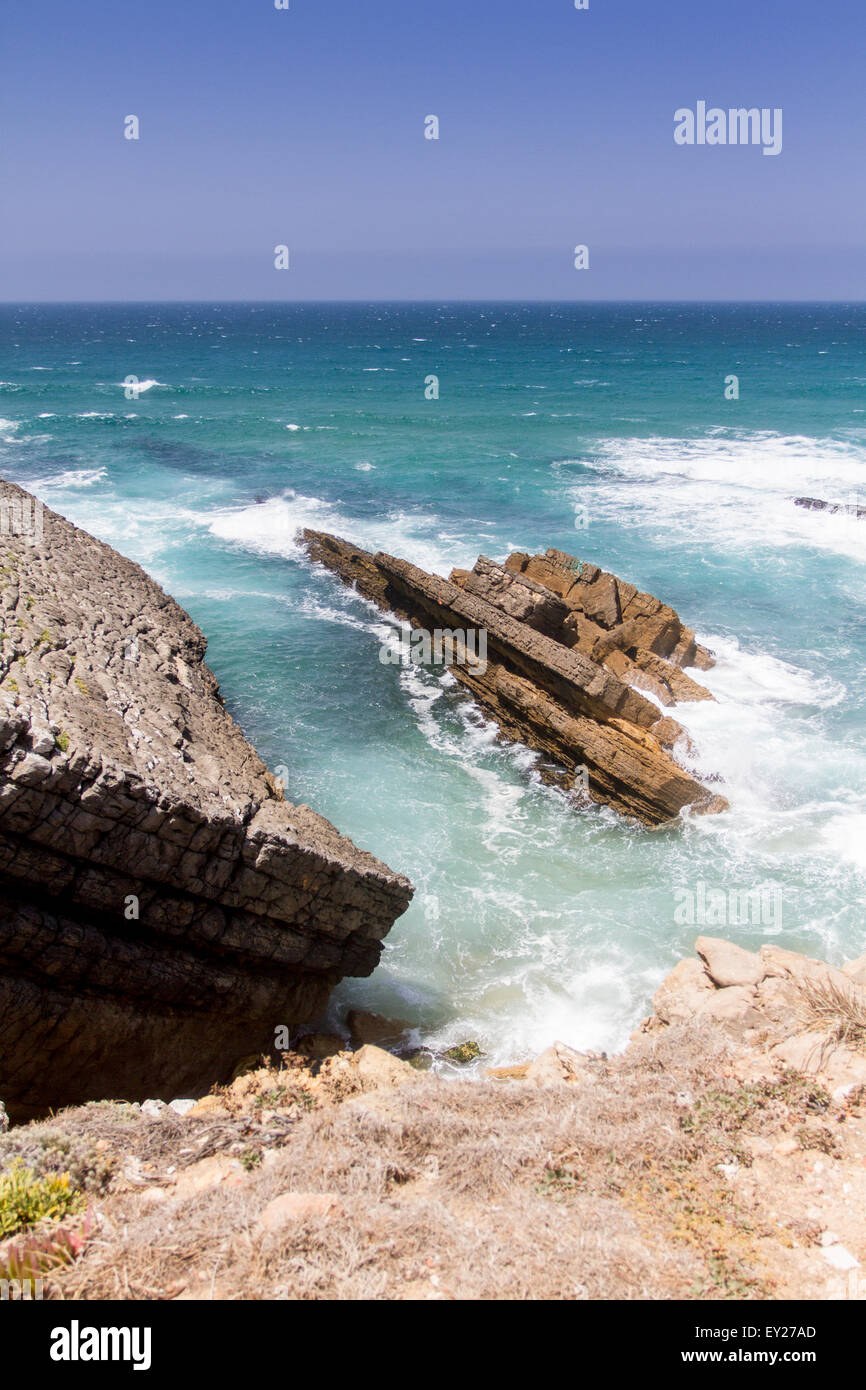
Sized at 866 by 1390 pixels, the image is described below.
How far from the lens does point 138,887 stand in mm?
11156

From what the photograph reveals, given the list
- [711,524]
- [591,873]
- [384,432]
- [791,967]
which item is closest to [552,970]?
[591,873]

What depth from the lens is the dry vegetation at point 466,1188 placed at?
6.43 meters

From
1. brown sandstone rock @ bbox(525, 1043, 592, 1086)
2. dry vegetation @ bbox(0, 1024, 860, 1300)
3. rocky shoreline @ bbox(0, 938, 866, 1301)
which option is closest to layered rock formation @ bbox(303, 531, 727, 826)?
brown sandstone rock @ bbox(525, 1043, 592, 1086)

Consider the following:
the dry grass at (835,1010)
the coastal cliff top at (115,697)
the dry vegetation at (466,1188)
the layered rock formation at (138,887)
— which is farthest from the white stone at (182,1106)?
the dry grass at (835,1010)

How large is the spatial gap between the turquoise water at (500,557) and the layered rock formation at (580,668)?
809mm

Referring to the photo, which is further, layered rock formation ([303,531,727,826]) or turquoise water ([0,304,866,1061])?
layered rock formation ([303,531,727,826])

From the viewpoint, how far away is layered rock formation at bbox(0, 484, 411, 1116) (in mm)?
10266

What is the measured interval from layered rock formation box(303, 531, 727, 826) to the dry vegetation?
404 inches

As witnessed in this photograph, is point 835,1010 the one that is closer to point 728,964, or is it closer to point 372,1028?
point 728,964

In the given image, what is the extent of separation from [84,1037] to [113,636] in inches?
276

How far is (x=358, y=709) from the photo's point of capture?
2455cm

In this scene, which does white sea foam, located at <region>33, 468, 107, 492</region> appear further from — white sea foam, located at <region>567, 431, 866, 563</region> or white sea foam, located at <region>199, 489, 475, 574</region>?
white sea foam, located at <region>567, 431, 866, 563</region>
